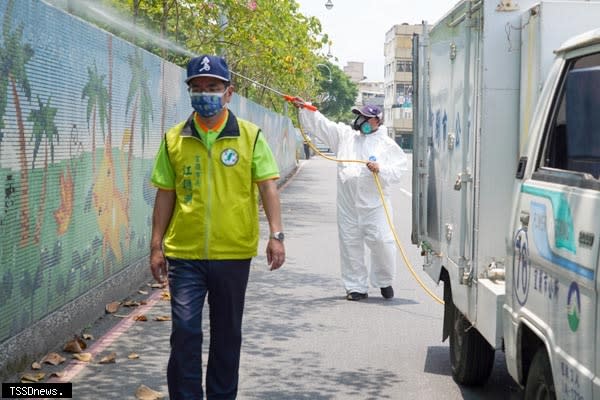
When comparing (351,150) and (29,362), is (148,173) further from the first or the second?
(29,362)

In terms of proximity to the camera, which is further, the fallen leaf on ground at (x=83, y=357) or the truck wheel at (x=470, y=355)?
the fallen leaf on ground at (x=83, y=357)

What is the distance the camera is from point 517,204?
515cm

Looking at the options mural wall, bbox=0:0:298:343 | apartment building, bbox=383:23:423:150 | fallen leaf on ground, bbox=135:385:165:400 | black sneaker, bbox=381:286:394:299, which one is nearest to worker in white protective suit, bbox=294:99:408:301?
black sneaker, bbox=381:286:394:299

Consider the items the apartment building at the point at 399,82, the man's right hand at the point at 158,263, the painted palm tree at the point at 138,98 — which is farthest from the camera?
the apartment building at the point at 399,82

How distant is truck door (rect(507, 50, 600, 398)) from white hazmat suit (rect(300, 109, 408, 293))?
5706 millimetres

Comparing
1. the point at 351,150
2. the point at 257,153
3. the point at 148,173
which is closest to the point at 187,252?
the point at 257,153

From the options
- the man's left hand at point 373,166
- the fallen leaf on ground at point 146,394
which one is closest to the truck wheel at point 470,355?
the fallen leaf on ground at point 146,394

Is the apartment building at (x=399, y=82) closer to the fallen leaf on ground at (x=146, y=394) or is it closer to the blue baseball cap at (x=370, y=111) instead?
the blue baseball cap at (x=370, y=111)

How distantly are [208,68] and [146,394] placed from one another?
7.25 feet

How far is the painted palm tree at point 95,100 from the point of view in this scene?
929 cm

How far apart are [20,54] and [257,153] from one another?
91.1 inches

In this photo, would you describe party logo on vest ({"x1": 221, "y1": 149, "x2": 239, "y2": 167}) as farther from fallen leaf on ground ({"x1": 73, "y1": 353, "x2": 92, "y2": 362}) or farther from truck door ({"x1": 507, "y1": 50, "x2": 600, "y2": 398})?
fallen leaf on ground ({"x1": 73, "y1": 353, "x2": 92, "y2": 362})

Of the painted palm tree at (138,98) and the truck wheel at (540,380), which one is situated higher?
the painted palm tree at (138,98)

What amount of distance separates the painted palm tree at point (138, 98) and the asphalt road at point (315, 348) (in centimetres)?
169
